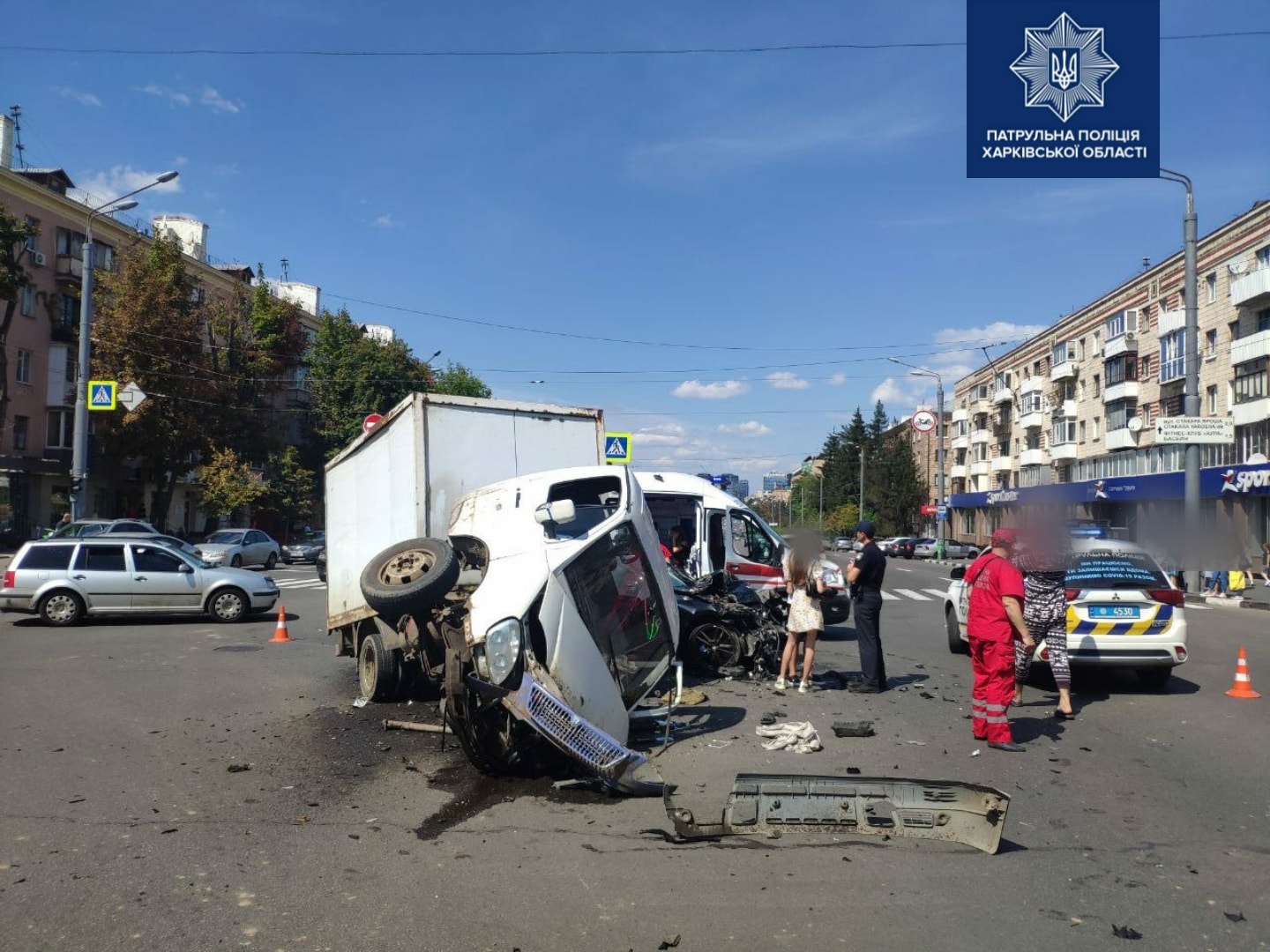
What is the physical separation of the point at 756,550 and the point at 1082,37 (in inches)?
331

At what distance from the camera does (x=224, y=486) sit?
43.2 m

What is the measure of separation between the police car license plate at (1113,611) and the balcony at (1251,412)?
34.7m

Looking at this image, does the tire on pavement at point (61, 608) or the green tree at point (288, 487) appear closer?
the tire on pavement at point (61, 608)

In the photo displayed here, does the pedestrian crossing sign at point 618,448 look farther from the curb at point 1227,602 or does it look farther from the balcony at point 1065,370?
the balcony at point 1065,370

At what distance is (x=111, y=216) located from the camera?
146ft

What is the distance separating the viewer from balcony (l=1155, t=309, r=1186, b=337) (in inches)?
1850

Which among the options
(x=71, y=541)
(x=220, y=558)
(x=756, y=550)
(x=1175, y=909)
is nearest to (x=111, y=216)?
(x=220, y=558)

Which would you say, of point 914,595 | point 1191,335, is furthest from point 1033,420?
point 914,595

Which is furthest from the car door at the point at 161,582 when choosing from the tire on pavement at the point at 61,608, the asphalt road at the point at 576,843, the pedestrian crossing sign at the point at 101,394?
the pedestrian crossing sign at the point at 101,394

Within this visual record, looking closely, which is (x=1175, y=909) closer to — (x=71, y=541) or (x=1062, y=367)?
(x=71, y=541)

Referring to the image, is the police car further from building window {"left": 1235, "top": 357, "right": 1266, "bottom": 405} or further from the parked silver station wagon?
building window {"left": 1235, "top": 357, "right": 1266, "bottom": 405}

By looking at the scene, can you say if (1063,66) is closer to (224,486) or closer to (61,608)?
(61,608)

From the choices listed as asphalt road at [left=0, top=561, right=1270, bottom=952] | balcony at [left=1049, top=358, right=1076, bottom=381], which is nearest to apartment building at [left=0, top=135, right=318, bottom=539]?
asphalt road at [left=0, top=561, right=1270, bottom=952]

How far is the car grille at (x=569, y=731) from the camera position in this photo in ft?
20.6
